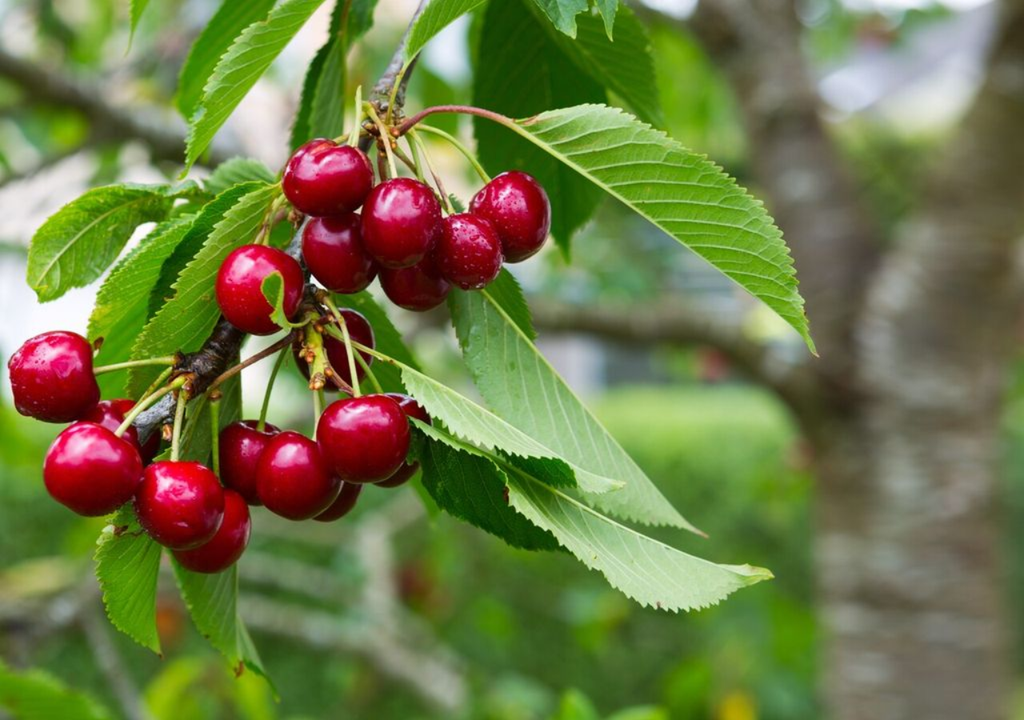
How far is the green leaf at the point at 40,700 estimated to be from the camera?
1080mm

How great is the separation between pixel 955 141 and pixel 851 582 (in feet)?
3.68

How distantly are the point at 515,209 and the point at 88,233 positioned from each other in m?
0.37

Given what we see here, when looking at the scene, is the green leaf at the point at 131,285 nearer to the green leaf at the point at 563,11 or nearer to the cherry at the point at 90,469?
the cherry at the point at 90,469

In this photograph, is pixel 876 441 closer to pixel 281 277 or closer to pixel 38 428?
pixel 281 277

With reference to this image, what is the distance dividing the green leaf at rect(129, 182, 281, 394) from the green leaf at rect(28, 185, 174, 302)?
131 millimetres

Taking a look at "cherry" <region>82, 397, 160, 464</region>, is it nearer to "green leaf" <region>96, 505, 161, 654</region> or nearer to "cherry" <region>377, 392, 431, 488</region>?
"green leaf" <region>96, 505, 161, 654</region>

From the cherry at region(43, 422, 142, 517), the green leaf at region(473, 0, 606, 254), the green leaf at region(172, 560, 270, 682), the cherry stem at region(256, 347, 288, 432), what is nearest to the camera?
the cherry at region(43, 422, 142, 517)

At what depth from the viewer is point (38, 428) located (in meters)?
4.92

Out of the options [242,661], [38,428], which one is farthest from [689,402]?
[242,661]

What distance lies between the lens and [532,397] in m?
0.83

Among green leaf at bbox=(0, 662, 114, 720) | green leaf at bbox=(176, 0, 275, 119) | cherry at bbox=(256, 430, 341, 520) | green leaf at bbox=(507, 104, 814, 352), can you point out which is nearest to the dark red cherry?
cherry at bbox=(256, 430, 341, 520)

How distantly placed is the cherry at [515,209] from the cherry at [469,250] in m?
0.02

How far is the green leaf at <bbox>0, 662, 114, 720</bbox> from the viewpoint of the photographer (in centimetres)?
108

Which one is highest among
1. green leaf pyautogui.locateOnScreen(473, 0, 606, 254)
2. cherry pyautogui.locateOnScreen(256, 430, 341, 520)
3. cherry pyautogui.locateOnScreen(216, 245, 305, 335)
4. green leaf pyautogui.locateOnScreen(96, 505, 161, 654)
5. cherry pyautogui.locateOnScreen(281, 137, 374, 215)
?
green leaf pyautogui.locateOnScreen(473, 0, 606, 254)
